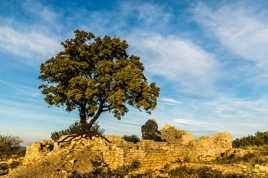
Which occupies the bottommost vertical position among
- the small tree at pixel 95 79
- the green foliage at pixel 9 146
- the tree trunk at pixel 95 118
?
the green foliage at pixel 9 146

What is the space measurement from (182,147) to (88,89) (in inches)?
408

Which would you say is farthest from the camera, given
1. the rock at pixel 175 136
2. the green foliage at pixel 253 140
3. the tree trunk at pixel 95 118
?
the rock at pixel 175 136

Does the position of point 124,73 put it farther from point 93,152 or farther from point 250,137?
point 250,137

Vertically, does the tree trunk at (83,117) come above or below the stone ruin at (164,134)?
above

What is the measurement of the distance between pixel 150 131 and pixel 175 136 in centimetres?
378

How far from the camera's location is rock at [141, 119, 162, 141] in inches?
1120

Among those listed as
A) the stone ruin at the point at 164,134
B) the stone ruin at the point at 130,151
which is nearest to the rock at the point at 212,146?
the stone ruin at the point at 130,151

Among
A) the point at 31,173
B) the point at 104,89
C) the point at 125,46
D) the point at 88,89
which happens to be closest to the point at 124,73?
the point at 104,89

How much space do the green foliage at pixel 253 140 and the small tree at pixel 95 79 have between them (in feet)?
54.5

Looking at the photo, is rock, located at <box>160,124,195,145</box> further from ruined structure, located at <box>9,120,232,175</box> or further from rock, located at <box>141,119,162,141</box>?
ruined structure, located at <box>9,120,232,175</box>

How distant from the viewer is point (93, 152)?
15273mm

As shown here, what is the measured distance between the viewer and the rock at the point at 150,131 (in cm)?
2845

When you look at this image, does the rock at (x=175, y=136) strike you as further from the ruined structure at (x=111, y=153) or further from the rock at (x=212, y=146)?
the ruined structure at (x=111, y=153)

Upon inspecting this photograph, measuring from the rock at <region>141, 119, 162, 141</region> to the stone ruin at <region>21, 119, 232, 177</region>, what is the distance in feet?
23.5
